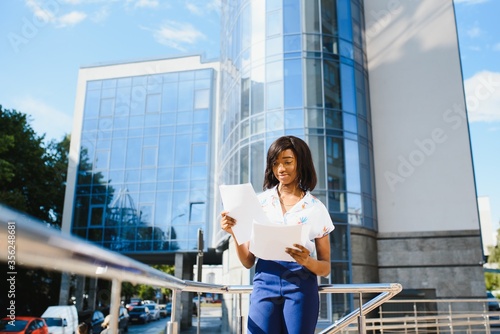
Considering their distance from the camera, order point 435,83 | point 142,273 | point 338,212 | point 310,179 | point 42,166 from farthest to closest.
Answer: point 42,166 < point 435,83 < point 338,212 < point 310,179 < point 142,273

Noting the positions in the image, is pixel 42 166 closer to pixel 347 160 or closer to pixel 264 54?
pixel 264 54

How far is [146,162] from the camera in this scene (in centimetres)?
2405

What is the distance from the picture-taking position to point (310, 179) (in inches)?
93.1

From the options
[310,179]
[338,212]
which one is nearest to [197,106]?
[338,212]

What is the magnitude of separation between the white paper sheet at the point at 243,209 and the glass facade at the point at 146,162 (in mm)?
20402

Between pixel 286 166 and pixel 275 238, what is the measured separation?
1.58 feet

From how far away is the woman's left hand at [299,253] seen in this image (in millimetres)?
1958

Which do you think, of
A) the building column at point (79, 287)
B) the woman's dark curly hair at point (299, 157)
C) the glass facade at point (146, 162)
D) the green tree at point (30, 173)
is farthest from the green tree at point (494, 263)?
the building column at point (79, 287)

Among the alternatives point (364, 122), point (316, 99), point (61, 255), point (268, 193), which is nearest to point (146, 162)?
point (316, 99)

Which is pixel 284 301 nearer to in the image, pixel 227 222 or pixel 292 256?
pixel 292 256

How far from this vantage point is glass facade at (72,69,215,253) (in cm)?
2298

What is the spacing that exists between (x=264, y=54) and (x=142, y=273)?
1460cm

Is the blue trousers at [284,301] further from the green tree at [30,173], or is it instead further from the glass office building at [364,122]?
the green tree at [30,173]

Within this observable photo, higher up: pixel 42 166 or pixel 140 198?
pixel 42 166
